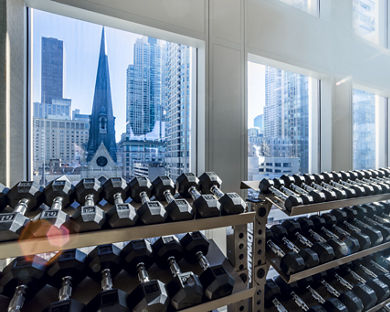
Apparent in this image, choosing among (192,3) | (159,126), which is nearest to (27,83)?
(159,126)

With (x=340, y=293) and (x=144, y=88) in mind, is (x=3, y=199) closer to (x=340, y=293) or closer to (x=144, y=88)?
(x=144, y=88)

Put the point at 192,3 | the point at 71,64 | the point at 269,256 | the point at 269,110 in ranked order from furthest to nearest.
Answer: the point at 269,110, the point at 192,3, the point at 71,64, the point at 269,256

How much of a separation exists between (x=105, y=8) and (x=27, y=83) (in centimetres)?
77

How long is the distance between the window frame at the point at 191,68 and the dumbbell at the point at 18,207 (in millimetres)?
721

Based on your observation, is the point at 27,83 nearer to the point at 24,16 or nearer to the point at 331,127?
the point at 24,16

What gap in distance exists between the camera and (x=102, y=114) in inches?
65.4

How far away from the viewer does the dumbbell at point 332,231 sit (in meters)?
1.33

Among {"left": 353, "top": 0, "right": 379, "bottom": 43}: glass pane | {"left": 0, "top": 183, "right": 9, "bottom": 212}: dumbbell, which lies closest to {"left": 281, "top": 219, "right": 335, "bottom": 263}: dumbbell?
{"left": 0, "top": 183, "right": 9, "bottom": 212}: dumbbell

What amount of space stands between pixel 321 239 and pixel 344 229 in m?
0.37

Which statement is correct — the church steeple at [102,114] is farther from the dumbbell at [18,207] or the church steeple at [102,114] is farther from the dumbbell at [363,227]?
the dumbbell at [363,227]

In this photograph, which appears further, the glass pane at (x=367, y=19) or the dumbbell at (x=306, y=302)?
the glass pane at (x=367, y=19)

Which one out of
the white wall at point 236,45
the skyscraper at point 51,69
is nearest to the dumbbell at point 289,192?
the white wall at point 236,45

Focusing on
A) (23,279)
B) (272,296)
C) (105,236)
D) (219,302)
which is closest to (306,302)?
(272,296)

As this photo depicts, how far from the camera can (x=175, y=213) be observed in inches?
32.5
